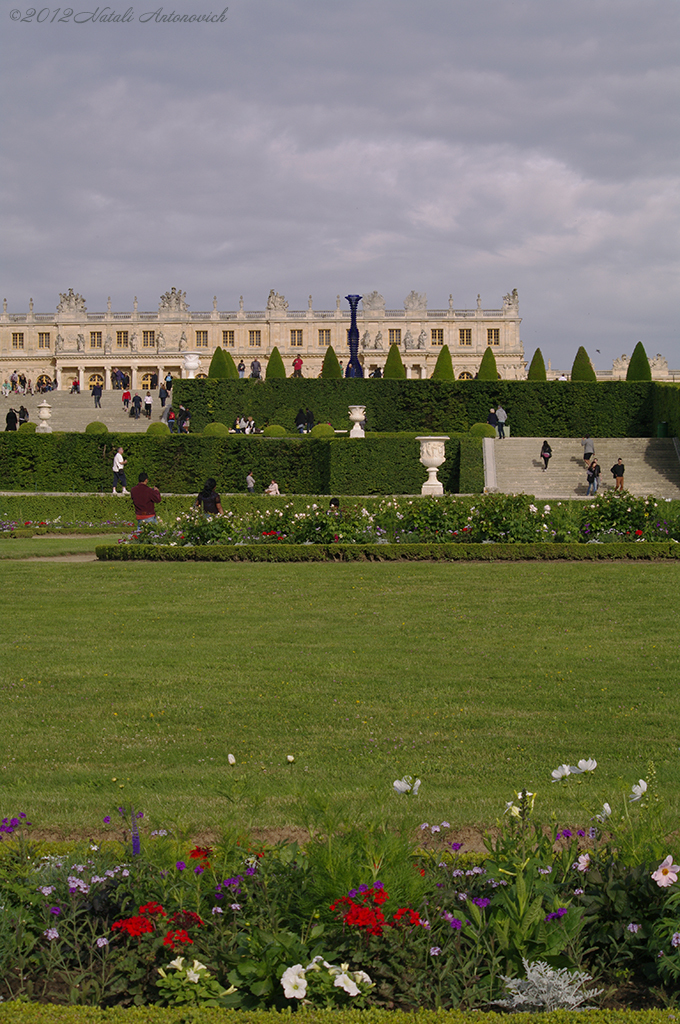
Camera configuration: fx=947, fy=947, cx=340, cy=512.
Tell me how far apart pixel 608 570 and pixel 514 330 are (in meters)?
52.8

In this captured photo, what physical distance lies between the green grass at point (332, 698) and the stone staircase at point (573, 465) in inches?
577

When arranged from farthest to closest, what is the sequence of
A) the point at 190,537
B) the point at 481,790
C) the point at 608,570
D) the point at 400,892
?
1. the point at 190,537
2. the point at 608,570
3. the point at 481,790
4. the point at 400,892

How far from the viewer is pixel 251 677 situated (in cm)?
611

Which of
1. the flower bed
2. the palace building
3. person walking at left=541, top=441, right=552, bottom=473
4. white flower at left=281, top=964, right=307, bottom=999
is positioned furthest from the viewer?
the palace building

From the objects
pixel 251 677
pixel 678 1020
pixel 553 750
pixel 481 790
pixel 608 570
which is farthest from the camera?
pixel 608 570

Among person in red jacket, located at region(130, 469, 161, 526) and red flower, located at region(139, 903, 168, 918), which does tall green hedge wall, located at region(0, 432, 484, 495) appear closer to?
person in red jacket, located at region(130, 469, 161, 526)

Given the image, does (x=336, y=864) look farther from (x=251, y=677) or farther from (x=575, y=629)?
(x=575, y=629)

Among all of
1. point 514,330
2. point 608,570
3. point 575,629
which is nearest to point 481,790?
point 575,629

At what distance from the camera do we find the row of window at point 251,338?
61812mm

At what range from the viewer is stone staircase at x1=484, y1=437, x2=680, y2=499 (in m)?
24.1

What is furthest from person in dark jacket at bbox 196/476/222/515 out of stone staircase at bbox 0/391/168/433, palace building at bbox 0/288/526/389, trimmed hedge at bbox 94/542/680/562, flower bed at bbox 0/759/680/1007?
Answer: palace building at bbox 0/288/526/389

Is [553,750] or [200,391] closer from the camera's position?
[553,750]

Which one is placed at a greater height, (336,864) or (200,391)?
(200,391)

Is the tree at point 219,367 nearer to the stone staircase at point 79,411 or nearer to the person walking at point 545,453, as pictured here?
the stone staircase at point 79,411
